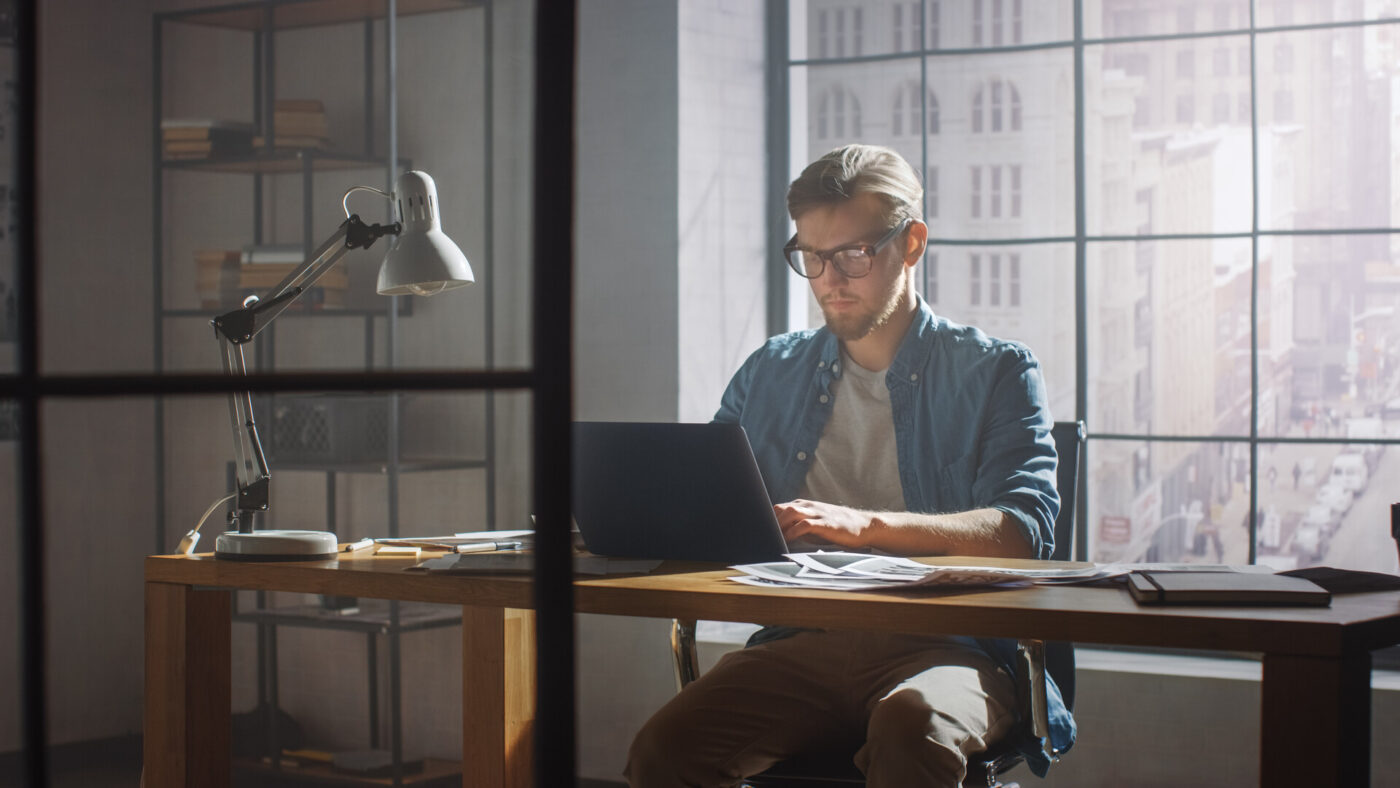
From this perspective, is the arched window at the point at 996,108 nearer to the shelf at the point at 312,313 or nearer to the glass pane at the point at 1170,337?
the glass pane at the point at 1170,337

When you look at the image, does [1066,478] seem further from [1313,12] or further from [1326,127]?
[1313,12]

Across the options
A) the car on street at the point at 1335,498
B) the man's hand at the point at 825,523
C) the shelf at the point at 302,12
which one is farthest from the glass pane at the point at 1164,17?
the man's hand at the point at 825,523

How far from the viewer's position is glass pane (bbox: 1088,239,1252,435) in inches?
132

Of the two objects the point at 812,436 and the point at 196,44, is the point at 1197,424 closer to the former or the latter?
the point at 812,436

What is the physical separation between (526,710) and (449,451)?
1.91m

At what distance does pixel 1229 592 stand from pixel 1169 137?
6.78 ft

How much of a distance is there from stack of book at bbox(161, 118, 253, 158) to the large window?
6.19ft

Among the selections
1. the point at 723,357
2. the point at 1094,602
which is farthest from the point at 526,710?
the point at 723,357

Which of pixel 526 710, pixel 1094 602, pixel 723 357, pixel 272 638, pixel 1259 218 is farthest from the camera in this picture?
pixel 272 638

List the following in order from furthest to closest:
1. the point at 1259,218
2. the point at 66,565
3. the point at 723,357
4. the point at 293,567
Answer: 1. the point at 66,565
2. the point at 723,357
3. the point at 1259,218
4. the point at 293,567

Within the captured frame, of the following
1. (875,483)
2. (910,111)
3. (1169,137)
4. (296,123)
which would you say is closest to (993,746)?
(875,483)

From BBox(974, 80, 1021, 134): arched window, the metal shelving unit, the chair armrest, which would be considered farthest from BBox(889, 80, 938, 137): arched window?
the chair armrest

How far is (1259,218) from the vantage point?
3318 millimetres

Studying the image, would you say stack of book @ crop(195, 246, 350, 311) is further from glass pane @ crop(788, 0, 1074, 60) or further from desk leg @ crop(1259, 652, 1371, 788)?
desk leg @ crop(1259, 652, 1371, 788)
